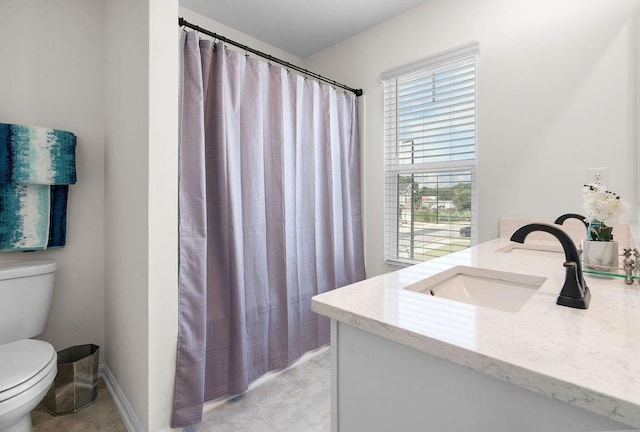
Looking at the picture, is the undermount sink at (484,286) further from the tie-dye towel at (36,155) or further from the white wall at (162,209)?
the tie-dye towel at (36,155)

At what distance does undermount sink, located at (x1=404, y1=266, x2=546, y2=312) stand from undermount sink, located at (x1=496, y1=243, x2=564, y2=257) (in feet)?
1.47

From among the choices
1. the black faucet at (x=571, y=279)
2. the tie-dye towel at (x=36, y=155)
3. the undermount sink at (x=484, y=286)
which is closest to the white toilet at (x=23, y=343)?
the tie-dye towel at (x=36, y=155)

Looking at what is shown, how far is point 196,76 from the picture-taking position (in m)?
1.49

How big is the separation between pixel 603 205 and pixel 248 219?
153cm

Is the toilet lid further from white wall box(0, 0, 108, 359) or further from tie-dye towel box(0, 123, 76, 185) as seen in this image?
tie-dye towel box(0, 123, 76, 185)

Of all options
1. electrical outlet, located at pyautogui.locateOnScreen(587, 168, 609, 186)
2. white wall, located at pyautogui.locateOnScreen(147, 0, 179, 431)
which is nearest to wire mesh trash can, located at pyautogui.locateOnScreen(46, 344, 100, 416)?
white wall, located at pyautogui.locateOnScreen(147, 0, 179, 431)

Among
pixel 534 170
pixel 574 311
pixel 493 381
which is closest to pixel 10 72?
pixel 493 381

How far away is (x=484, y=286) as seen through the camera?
3.51 ft

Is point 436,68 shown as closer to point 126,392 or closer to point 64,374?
point 126,392

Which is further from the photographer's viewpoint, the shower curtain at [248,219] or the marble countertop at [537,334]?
the shower curtain at [248,219]

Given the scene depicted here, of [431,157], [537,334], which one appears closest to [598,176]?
[431,157]

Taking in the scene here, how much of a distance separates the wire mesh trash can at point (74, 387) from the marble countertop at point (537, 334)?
163 cm

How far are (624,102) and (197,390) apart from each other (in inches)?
97.0

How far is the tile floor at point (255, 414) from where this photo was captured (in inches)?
58.3
